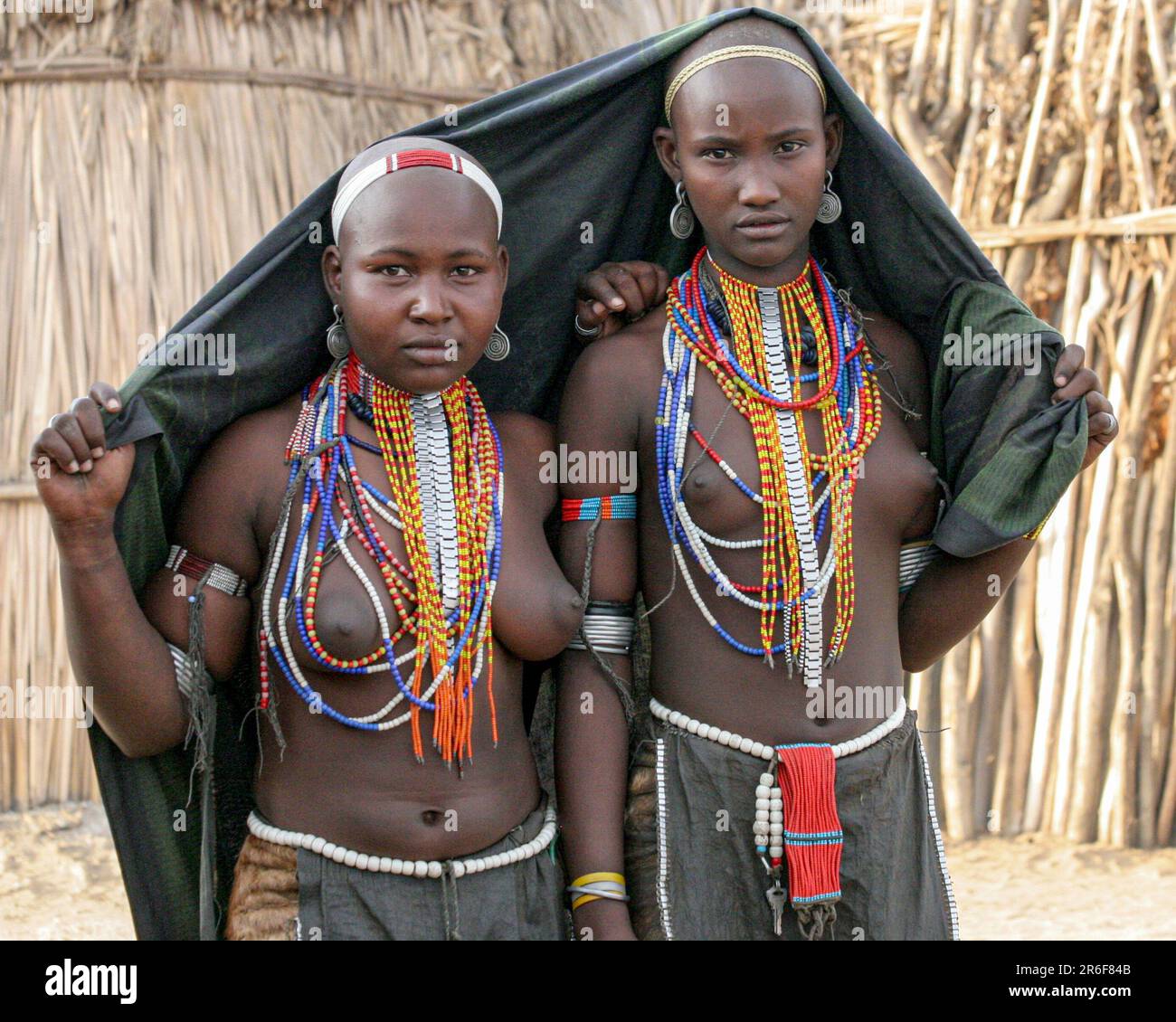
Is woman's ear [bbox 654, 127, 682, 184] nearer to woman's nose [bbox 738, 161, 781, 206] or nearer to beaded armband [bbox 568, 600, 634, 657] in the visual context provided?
woman's nose [bbox 738, 161, 781, 206]

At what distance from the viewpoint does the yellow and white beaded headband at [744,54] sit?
2613 millimetres

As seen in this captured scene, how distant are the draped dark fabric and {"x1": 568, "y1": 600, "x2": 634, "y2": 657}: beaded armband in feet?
1.60

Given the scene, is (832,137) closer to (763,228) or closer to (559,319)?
(763,228)

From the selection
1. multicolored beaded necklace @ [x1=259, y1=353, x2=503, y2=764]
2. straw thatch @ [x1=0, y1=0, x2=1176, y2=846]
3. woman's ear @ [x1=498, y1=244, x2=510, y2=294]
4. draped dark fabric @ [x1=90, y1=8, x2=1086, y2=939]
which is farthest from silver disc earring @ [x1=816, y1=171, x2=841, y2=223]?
straw thatch @ [x1=0, y1=0, x2=1176, y2=846]

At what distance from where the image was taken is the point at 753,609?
2.66 m

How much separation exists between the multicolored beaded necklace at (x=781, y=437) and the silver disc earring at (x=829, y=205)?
16cm

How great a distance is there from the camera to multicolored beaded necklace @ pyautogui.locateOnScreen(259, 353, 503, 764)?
2469mm

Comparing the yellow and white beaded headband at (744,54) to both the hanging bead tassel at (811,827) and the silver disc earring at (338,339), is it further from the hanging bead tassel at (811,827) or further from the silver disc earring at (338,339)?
the hanging bead tassel at (811,827)

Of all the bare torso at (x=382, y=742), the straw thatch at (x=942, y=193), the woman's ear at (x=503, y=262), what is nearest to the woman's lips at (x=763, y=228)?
the woman's ear at (x=503, y=262)

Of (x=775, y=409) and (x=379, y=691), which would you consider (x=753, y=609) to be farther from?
(x=379, y=691)

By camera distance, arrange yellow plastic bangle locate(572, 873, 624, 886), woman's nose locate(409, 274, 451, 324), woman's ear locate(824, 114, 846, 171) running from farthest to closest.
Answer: woman's ear locate(824, 114, 846, 171)
yellow plastic bangle locate(572, 873, 624, 886)
woman's nose locate(409, 274, 451, 324)

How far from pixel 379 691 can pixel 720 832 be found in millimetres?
677

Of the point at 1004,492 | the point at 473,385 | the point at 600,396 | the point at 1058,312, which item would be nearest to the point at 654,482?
the point at 600,396

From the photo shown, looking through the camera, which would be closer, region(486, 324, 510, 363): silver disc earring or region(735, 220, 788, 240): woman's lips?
region(735, 220, 788, 240): woman's lips
